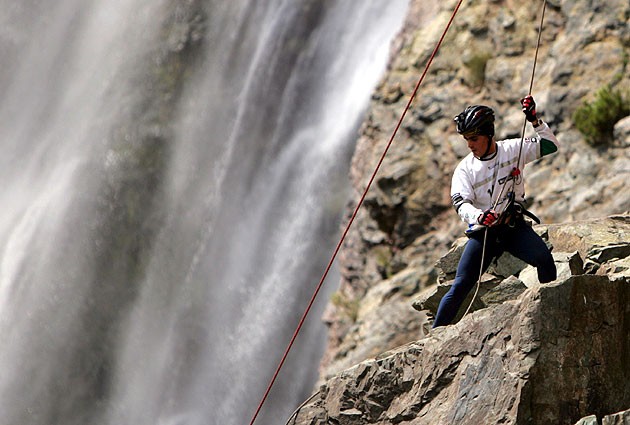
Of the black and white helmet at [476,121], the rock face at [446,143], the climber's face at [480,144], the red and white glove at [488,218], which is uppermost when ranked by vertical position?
the black and white helmet at [476,121]

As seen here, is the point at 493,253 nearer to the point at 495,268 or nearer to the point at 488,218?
the point at 488,218

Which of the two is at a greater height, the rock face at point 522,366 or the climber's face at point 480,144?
the climber's face at point 480,144

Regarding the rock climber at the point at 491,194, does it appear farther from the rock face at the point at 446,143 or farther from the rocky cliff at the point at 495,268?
the rock face at the point at 446,143

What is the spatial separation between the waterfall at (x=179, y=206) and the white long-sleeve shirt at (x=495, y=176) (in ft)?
35.7

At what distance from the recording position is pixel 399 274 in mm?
16938

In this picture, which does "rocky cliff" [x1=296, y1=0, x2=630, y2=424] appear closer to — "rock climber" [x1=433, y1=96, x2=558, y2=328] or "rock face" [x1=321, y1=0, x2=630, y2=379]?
"rock face" [x1=321, y1=0, x2=630, y2=379]

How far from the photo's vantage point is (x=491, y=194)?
7.88m

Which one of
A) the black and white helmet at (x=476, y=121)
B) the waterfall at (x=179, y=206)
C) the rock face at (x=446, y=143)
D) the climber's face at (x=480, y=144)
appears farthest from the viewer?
the waterfall at (x=179, y=206)

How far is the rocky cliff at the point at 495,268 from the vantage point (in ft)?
22.7

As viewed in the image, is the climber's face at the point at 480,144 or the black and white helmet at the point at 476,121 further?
the climber's face at the point at 480,144

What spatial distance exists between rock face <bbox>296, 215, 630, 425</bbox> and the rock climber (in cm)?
56

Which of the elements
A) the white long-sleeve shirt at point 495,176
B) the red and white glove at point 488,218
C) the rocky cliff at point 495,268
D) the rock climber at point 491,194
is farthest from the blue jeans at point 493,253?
the rocky cliff at point 495,268

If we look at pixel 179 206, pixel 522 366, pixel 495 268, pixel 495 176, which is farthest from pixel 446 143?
pixel 522 366

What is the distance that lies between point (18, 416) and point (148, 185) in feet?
19.1
